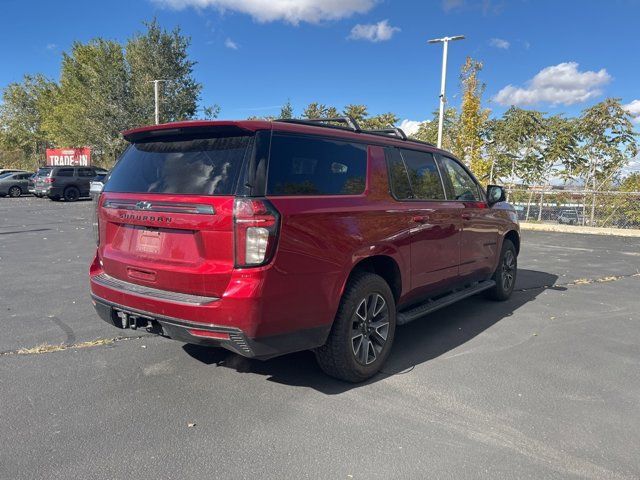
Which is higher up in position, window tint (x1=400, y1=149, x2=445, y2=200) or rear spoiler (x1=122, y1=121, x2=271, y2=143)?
rear spoiler (x1=122, y1=121, x2=271, y2=143)

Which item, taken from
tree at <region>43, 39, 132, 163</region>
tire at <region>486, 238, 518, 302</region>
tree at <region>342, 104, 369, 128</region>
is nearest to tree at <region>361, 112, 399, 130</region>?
tree at <region>342, 104, 369, 128</region>

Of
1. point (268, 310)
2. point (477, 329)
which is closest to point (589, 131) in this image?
point (477, 329)

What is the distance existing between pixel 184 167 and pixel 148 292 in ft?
2.96

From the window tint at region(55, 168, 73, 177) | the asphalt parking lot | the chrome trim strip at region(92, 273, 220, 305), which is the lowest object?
the asphalt parking lot

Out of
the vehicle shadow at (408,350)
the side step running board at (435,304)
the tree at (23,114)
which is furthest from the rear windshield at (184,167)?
the tree at (23,114)

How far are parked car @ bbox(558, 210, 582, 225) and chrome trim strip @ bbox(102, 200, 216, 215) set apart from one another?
56.1 feet

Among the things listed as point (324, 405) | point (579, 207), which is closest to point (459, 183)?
point (324, 405)

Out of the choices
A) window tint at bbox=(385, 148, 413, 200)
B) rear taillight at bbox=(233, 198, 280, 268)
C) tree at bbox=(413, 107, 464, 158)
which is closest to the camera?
rear taillight at bbox=(233, 198, 280, 268)

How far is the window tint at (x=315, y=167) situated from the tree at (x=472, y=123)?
59.3ft

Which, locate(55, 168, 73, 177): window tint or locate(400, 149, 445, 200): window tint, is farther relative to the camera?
locate(55, 168, 73, 177): window tint

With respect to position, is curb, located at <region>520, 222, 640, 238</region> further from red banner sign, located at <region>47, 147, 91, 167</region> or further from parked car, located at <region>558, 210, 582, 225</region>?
red banner sign, located at <region>47, 147, 91, 167</region>

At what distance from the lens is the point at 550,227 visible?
672 inches

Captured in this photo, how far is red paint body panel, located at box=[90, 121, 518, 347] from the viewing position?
303 cm

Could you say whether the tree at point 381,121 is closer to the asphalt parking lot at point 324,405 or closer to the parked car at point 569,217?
the parked car at point 569,217
